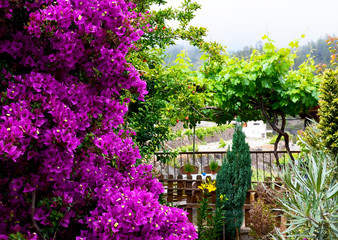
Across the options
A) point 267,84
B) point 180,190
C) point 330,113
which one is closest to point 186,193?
point 180,190

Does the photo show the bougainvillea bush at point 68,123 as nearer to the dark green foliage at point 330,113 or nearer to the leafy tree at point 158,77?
the dark green foliage at point 330,113

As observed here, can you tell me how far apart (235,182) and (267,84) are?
1.45 m

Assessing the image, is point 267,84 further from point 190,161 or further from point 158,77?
point 190,161

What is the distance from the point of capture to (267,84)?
421 cm

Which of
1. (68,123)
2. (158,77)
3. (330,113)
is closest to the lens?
(68,123)

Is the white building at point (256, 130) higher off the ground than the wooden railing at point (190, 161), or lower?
higher

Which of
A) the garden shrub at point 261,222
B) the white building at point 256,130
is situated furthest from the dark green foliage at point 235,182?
the white building at point 256,130

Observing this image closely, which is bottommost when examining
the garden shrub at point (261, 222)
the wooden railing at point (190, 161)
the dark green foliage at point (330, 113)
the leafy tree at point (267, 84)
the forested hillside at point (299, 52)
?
the garden shrub at point (261, 222)

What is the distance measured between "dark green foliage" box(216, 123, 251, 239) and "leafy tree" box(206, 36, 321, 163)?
25.9 inches

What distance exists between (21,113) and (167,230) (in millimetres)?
821

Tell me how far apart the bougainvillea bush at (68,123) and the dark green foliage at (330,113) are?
1260mm

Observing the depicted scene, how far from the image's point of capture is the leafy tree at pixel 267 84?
412 cm

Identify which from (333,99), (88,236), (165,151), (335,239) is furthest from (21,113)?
(165,151)

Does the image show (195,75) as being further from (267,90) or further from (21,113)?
(21,113)
